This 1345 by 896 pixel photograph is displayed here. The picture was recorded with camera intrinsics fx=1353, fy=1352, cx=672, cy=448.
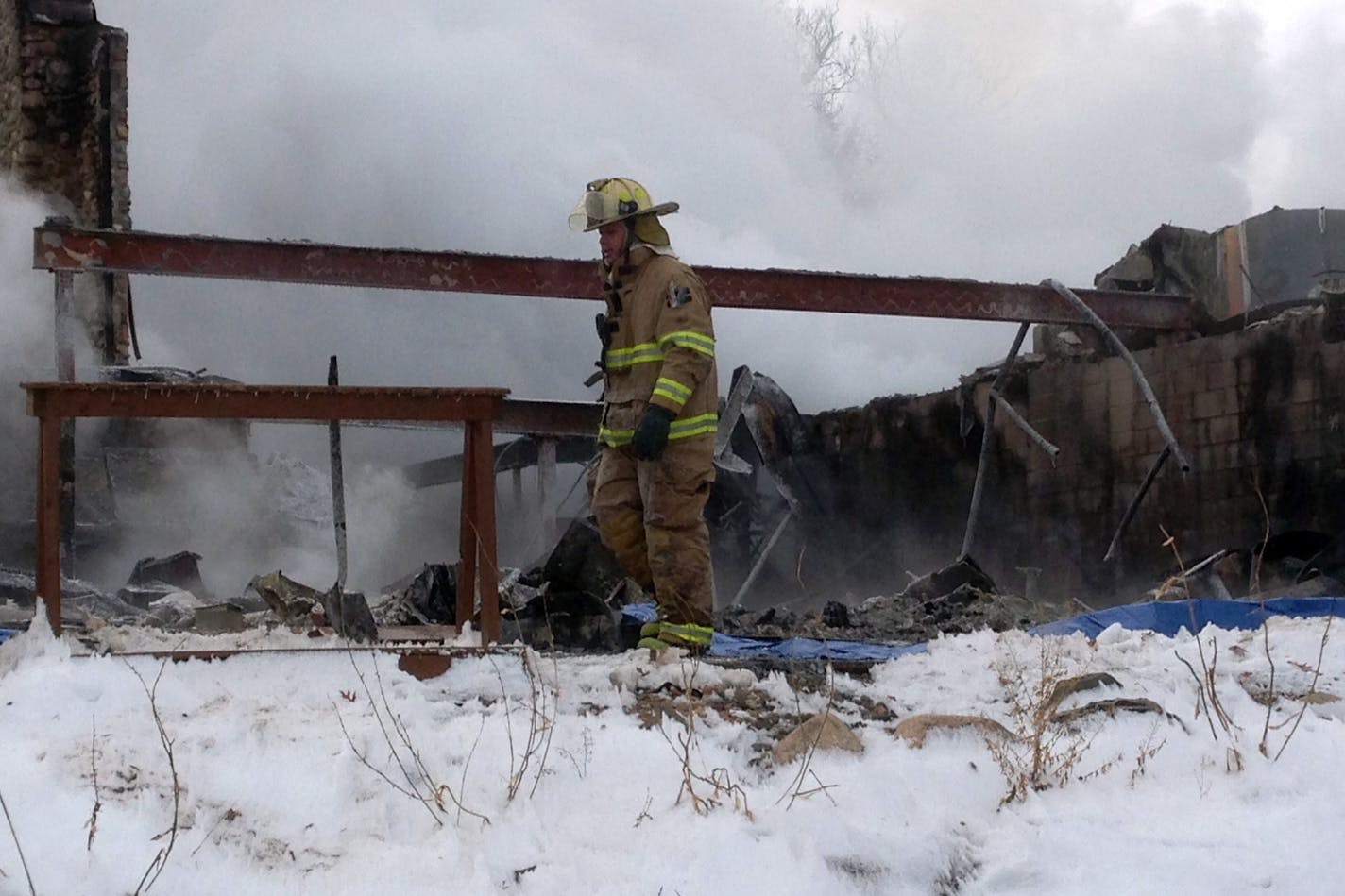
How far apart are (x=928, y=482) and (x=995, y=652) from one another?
7.47 meters

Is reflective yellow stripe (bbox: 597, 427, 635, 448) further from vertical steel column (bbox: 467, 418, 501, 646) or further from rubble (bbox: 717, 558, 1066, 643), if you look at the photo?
rubble (bbox: 717, 558, 1066, 643)

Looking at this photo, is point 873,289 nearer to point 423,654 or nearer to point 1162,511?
point 1162,511

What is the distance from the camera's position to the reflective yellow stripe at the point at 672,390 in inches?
184

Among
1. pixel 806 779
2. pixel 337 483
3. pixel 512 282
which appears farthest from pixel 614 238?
pixel 512 282

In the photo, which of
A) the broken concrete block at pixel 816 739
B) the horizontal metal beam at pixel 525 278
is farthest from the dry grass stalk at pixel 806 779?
the horizontal metal beam at pixel 525 278

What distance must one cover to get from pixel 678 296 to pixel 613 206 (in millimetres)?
432

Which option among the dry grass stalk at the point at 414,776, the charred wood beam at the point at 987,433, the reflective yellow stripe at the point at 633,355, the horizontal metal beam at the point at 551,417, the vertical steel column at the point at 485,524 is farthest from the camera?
the horizontal metal beam at the point at 551,417

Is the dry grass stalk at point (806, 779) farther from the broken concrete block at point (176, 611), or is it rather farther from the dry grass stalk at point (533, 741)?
the broken concrete block at point (176, 611)

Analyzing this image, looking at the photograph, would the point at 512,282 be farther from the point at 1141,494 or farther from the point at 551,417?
the point at 1141,494

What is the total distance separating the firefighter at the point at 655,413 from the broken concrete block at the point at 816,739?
1.33m

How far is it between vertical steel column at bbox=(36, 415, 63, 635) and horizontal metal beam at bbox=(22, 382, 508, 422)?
0.27 feet

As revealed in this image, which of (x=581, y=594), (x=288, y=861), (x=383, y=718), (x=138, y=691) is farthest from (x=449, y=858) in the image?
(x=581, y=594)

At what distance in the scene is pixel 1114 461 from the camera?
10445 millimetres

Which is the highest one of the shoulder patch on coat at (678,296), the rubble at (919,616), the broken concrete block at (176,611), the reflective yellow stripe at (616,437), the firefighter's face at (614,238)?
the firefighter's face at (614,238)
